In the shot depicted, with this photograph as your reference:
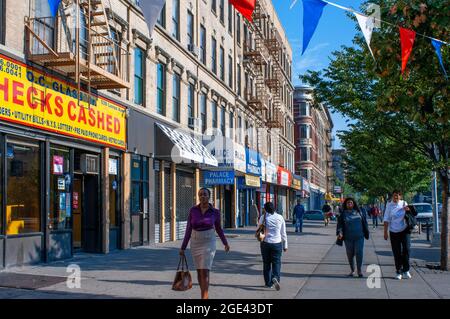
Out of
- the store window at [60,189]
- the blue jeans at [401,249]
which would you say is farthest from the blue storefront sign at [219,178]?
the blue jeans at [401,249]

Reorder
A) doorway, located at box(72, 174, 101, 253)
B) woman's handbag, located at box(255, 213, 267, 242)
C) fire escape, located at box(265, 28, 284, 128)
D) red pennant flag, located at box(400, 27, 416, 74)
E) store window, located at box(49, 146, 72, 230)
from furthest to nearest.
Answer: fire escape, located at box(265, 28, 284, 128) < doorway, located at box(72, 174, 101, 253) < store window, located at box(49, 146, 72, 230) < woman's handbag, located at box(255, 213, 267, 242) < red pennant flag, located at box(400, 27, 416, 74)

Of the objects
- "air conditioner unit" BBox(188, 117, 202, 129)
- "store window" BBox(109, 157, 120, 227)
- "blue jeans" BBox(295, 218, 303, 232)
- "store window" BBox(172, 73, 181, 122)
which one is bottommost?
"blue jeans" BBox(295, 218, 303, 232)

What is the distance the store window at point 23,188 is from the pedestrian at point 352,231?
6.76 m

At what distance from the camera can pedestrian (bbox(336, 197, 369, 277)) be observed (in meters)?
11.5

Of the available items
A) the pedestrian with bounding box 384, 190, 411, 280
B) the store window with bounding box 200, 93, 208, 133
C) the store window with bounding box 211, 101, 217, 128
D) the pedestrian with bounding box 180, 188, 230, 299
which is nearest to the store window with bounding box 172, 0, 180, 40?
the store window with bounding box 200, 93, 208, 133

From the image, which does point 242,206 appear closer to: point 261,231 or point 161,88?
point 161,88

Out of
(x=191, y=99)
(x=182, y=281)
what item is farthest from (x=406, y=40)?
(x=191, y=99)

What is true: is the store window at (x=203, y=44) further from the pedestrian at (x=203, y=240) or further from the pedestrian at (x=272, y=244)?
the pedestrian at (x=203, y=240)

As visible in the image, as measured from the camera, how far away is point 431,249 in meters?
18.9

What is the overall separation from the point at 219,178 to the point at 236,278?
42.3 feet

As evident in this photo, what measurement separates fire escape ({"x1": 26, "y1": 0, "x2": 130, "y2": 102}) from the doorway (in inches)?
106

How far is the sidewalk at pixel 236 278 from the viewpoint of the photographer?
912cm

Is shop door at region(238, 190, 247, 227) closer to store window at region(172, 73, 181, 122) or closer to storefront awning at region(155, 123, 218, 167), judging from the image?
storefront awning at region(155, 123, 218, 167)
